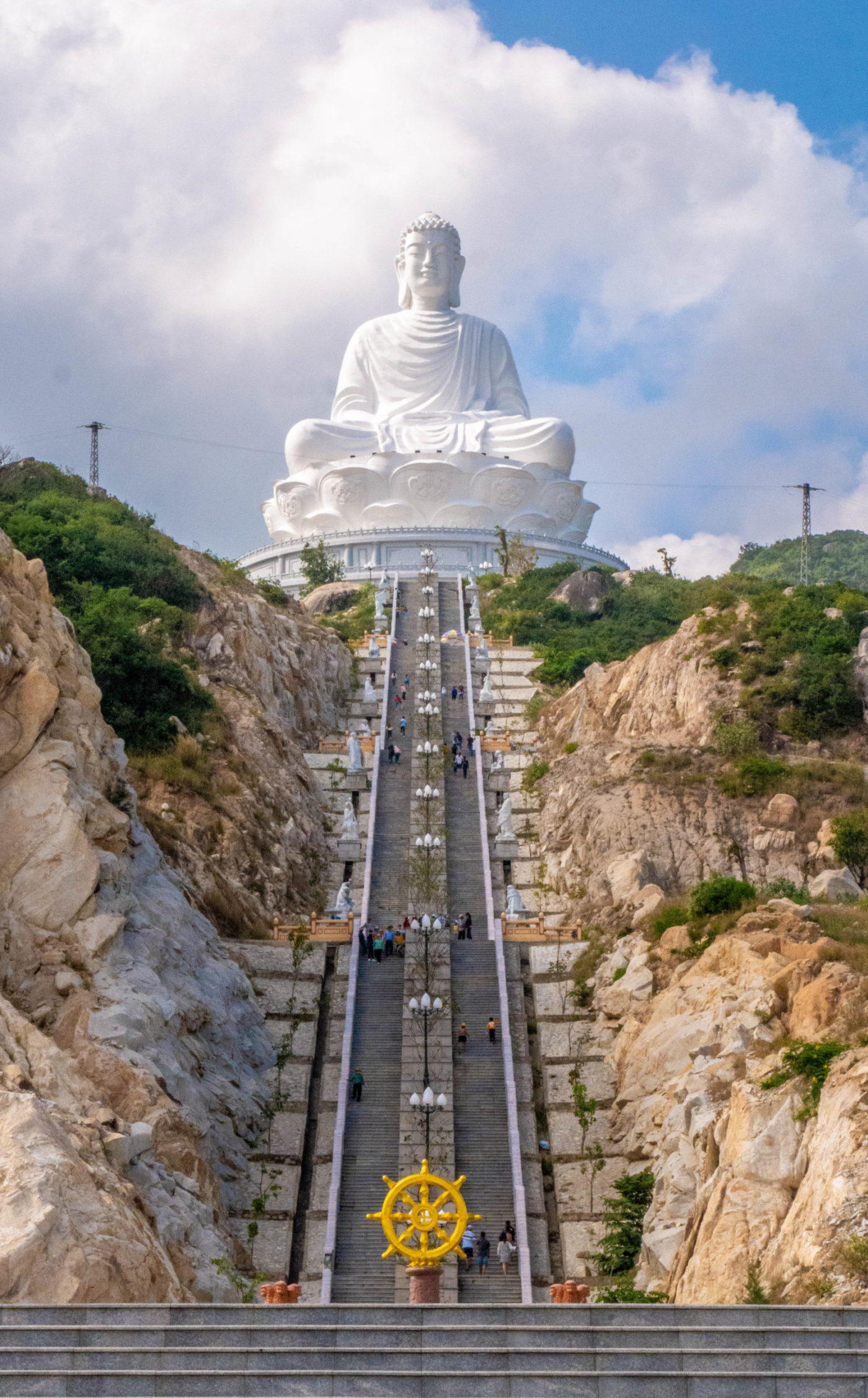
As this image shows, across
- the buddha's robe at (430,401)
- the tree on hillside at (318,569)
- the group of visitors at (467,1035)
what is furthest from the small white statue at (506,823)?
the buddha's robe at (430,401)

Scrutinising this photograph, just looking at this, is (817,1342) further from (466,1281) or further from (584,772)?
(584,772)

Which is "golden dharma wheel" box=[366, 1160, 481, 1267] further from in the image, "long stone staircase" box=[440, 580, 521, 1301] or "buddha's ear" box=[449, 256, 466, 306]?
"buddha's ear" box=[449, 256, 466, 306]

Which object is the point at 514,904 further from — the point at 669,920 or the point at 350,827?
the point at 350,827

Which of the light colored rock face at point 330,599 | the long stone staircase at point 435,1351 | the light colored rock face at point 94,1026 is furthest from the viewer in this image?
the light colored rock face at point 330,599

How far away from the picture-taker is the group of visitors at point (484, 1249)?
19344 mm

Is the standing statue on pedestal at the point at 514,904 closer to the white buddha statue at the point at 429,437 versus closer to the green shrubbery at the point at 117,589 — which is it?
the green shrubbery at the point at 117,589

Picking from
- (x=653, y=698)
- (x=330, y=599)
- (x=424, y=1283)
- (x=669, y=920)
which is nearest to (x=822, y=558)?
(x=330, y=599)

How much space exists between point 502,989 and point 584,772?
7040 mm

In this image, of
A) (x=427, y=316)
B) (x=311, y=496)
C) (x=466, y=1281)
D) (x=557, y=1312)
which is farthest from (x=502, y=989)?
(x=427, y=316)

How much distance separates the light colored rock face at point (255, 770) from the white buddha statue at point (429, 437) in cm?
1099

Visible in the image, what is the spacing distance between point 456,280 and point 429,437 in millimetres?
6730

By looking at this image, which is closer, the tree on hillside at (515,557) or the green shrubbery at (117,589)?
the green shrubbery at (117,589)

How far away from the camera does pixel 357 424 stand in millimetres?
51562

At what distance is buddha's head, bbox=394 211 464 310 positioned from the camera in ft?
175
